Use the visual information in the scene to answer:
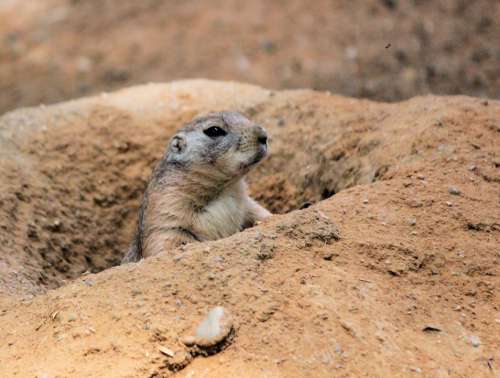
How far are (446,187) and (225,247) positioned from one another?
1.32 metres

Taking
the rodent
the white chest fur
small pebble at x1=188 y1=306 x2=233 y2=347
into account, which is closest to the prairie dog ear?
the rodent

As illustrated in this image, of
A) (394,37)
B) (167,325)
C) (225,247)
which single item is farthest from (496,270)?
(394,37)

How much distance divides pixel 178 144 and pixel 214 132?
271 millimetres

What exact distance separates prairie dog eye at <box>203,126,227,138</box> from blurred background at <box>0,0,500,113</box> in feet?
13.1

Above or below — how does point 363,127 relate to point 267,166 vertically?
above

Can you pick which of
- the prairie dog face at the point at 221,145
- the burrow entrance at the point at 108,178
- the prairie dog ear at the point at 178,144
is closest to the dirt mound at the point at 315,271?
the burrow entrance at the point at 108,178

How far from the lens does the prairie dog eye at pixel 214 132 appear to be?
4789mm

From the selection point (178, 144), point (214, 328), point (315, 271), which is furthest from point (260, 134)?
point (214, 328)

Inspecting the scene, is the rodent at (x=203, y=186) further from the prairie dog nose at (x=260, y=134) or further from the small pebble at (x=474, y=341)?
the small pebble at (x=474, y=341)

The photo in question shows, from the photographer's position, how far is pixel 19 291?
404 centimetres

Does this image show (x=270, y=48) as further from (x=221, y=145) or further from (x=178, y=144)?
(x=221, y=145)

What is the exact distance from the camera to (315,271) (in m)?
3.31

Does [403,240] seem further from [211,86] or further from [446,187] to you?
[211,86]

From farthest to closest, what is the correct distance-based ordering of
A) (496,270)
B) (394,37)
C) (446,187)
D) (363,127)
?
(394,37) → (363,127) → (446,187) → (496,270)
